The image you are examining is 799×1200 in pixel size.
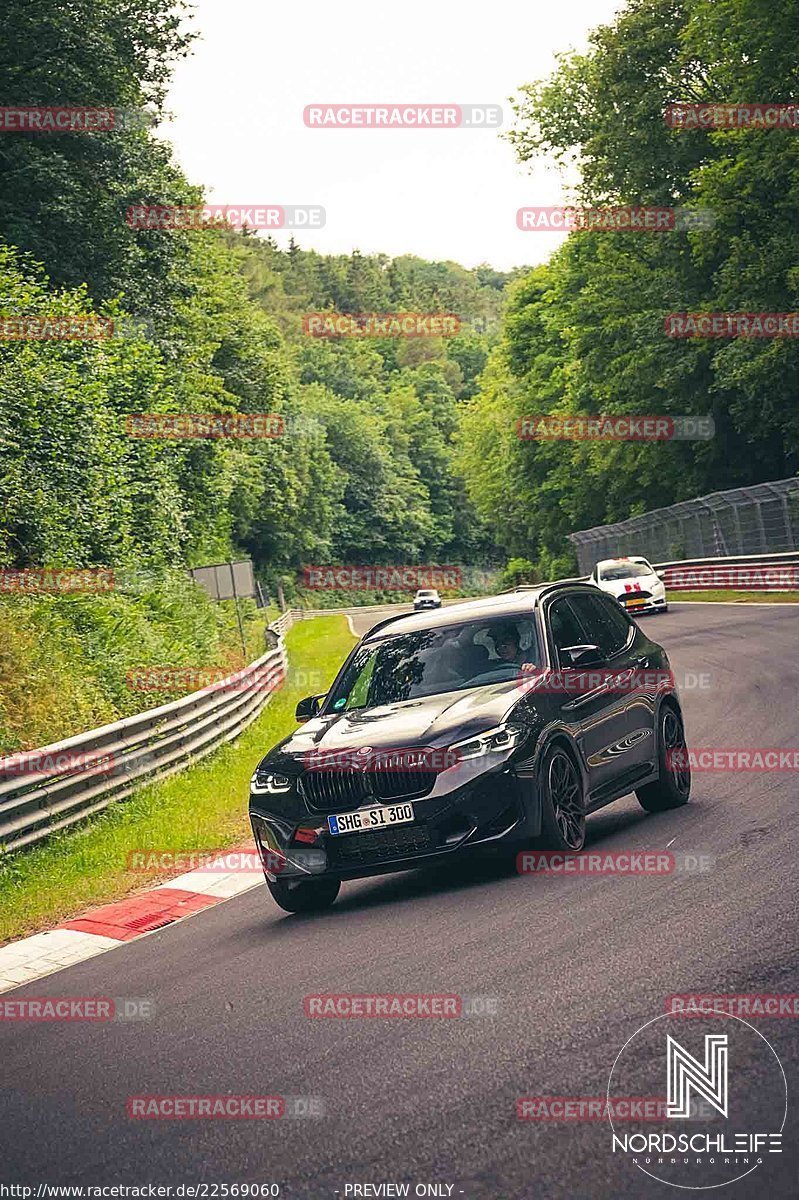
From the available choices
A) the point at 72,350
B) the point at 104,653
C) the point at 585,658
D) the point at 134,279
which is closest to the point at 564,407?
the point at 134,279

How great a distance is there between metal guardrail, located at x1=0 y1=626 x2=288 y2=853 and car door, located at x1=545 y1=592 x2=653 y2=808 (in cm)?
510

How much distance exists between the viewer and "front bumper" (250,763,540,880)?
8633 millimetres

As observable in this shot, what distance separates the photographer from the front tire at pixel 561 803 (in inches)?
353

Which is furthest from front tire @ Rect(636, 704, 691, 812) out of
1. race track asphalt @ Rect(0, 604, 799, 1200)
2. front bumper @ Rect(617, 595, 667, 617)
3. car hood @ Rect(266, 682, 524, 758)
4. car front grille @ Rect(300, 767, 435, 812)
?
front bumper @ Rect(617, 595, 667, 617)

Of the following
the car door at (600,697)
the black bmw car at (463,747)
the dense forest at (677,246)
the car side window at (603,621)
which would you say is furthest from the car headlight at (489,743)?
the dense forest at (677,246)

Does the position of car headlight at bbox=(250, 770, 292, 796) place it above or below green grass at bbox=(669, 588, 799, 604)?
above

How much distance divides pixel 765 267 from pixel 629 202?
10660 mm

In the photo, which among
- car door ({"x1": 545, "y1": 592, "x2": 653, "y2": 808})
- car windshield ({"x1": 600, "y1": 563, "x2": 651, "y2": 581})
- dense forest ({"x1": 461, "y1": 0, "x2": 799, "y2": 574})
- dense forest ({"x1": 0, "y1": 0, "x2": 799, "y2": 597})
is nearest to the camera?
car door ({"x1": 545, "y1": 592, "x2": 653, "y2": 808})

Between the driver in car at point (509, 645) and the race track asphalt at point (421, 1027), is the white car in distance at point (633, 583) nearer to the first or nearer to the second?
the race track asphalt at point (421, 1027)

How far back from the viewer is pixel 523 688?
9.46 meters

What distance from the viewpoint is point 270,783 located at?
9.24m

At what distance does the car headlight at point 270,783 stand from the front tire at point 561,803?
5.20 ft

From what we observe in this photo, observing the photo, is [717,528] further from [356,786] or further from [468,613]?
[356,786]

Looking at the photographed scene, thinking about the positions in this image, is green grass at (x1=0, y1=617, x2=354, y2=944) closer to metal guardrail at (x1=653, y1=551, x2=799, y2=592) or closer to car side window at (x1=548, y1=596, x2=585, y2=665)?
car side window at (x1=548, y1=596, x2=585, y2=665)
